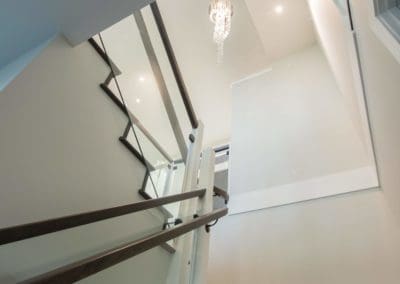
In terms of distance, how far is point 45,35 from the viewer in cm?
165

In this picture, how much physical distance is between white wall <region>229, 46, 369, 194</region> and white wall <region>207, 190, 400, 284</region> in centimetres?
51

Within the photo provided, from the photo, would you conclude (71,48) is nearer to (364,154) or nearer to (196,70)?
(364,154)

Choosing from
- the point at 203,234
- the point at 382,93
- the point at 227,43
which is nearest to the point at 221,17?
the point at 227,43

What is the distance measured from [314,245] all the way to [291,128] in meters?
1.82

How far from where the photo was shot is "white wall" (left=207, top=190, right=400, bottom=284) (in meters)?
2.51

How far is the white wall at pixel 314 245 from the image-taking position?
251 cm

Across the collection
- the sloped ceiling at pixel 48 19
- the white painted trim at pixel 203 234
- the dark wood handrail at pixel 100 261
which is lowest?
the white painted trim at pixel 203 234

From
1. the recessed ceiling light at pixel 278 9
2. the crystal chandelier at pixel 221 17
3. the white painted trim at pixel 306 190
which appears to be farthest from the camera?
the recessed ceiling light at pixel 278 9

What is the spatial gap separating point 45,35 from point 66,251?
111cm

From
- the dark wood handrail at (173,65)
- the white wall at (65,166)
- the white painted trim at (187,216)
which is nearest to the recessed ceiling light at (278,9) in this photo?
the dark wood handrail at (173,65)

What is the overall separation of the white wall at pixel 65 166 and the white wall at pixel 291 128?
2.33 meters

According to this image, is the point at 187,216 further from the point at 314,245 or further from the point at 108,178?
the point at 314,245

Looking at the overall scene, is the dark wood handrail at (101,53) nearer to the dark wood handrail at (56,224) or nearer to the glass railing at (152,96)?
the glass railing at (152,96)

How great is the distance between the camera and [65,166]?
1.55m
